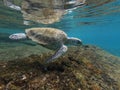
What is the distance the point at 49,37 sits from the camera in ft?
20.0

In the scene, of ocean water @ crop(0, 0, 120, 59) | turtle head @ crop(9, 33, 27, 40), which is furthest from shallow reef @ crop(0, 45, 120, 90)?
ocean water @ crop(0, 0, 120, 59)

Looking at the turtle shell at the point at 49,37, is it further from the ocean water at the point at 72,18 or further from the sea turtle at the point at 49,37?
the ocean water at the point at 72,18

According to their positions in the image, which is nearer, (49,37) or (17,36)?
(49,37)

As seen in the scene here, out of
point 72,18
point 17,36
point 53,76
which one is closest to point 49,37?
point 17,36

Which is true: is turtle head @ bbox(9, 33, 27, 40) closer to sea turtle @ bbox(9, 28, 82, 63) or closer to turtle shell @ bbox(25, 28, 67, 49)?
sea turtle @ bbox(9, 28, 82, 63)

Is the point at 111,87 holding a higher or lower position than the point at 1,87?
lower

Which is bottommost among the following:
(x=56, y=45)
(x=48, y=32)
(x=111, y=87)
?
(x=111, y=87)

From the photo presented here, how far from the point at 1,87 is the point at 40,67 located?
1.09m

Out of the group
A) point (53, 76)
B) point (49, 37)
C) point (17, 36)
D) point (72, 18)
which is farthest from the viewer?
point (72, 18)

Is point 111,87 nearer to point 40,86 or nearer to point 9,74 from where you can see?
point 40,86

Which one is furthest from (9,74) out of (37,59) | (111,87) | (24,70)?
(111,87)

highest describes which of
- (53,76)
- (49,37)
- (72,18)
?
(49,37)

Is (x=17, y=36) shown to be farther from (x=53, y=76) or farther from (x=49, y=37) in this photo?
(x=53, y=76)

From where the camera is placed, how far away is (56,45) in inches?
242
